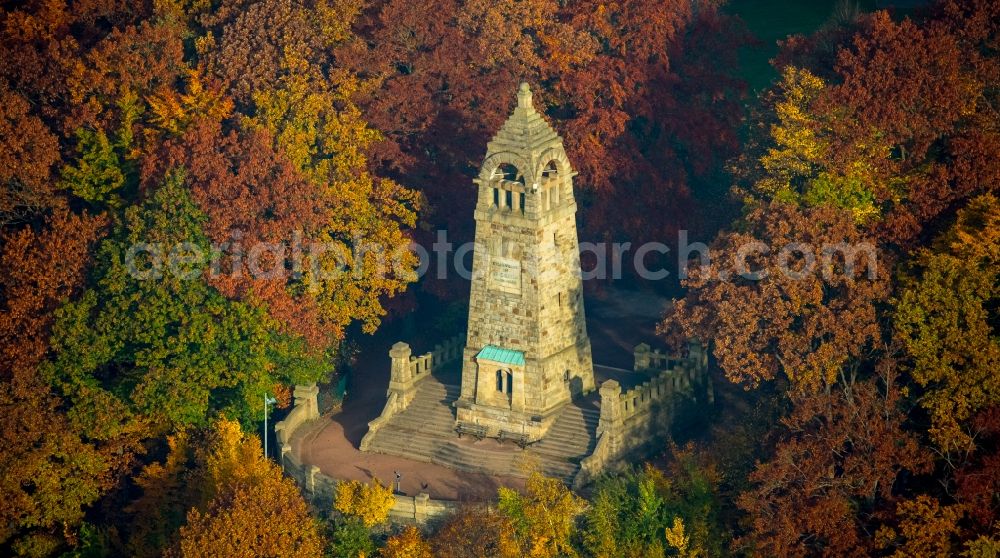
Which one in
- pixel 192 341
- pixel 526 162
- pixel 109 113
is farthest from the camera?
pixel 109 113

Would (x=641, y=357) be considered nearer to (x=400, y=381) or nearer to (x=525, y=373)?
(x=525, y=373)

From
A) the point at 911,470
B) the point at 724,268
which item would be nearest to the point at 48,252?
the point at 724,268

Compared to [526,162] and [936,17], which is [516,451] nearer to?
[526,162]

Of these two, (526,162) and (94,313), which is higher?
(526,162)

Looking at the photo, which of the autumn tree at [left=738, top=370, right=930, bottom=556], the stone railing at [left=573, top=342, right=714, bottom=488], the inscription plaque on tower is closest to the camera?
the autumn tree at [left=738, top=370, right=930, bottom=556]

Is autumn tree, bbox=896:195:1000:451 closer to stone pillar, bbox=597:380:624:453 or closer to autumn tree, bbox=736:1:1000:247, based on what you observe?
autumn tree, bbox=736:1:1000:247

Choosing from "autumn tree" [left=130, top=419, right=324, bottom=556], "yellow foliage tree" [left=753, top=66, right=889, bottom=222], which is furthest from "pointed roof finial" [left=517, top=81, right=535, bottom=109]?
"autumn tree" [left=130, top=419, right=324, bottom=556]

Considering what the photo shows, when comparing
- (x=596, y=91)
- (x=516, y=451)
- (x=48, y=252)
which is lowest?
(x=516, y=451)
